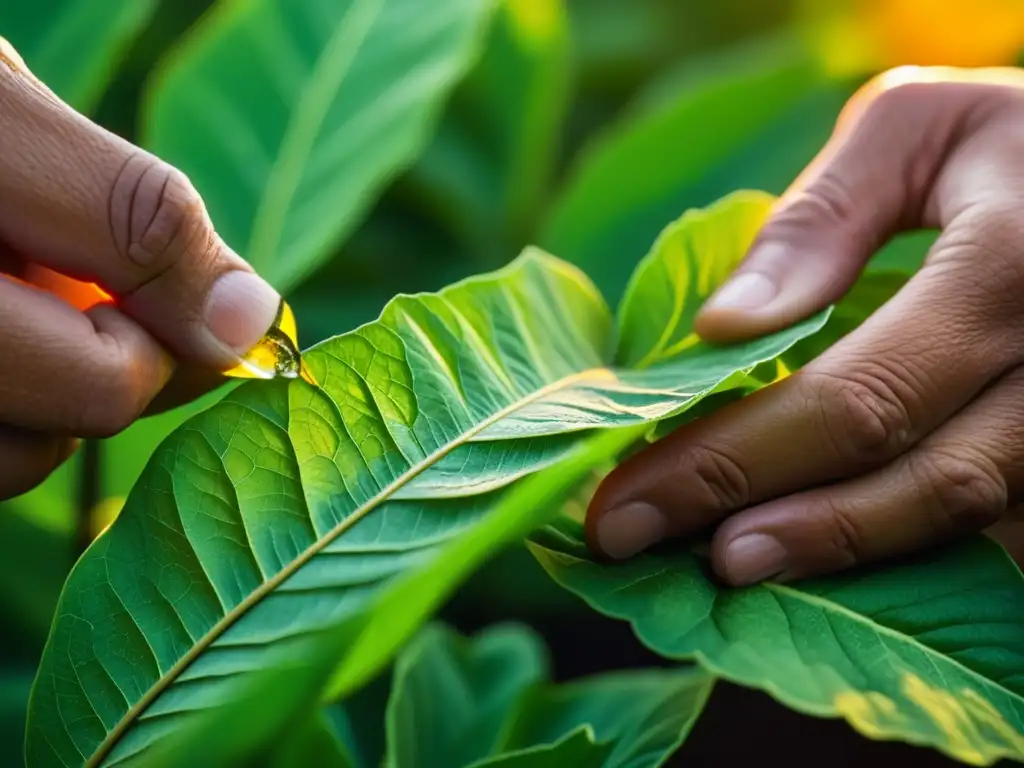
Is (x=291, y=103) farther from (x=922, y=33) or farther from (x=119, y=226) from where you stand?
(x=922, y=33)

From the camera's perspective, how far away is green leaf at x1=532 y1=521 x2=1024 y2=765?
438 mm

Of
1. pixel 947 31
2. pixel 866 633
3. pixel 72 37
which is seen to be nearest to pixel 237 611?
pixel 866 633

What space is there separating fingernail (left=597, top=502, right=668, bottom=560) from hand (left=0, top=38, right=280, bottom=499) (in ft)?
0.62

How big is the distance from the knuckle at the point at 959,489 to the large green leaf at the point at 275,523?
103 millimetres

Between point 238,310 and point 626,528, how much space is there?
0.21 meters

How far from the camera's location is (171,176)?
454 mm

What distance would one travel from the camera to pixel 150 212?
17.6 inches

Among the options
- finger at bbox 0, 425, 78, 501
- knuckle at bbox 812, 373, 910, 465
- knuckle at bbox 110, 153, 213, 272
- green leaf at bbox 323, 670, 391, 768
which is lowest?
green leaf at bbox 323, 670, 391, 768

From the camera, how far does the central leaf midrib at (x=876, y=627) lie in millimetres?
476

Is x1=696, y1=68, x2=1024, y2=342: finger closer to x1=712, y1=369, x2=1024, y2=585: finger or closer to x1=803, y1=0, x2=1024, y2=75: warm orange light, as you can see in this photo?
x1=712, y1=369, x2=1024, y2=585: finger

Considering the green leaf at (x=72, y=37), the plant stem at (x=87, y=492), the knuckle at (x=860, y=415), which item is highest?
the green leaf at (x=72, y=37)

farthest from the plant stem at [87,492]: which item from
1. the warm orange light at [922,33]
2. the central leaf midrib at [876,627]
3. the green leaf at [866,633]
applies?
the warm orange light at [922,33]

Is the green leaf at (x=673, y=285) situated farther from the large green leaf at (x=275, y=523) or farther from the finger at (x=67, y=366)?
the finger at (x=67, y=366)

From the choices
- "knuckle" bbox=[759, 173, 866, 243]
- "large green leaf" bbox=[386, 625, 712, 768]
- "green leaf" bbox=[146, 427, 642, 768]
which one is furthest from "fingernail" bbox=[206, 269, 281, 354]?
"knuckle" bbox=[759, 173, 866, 243]
